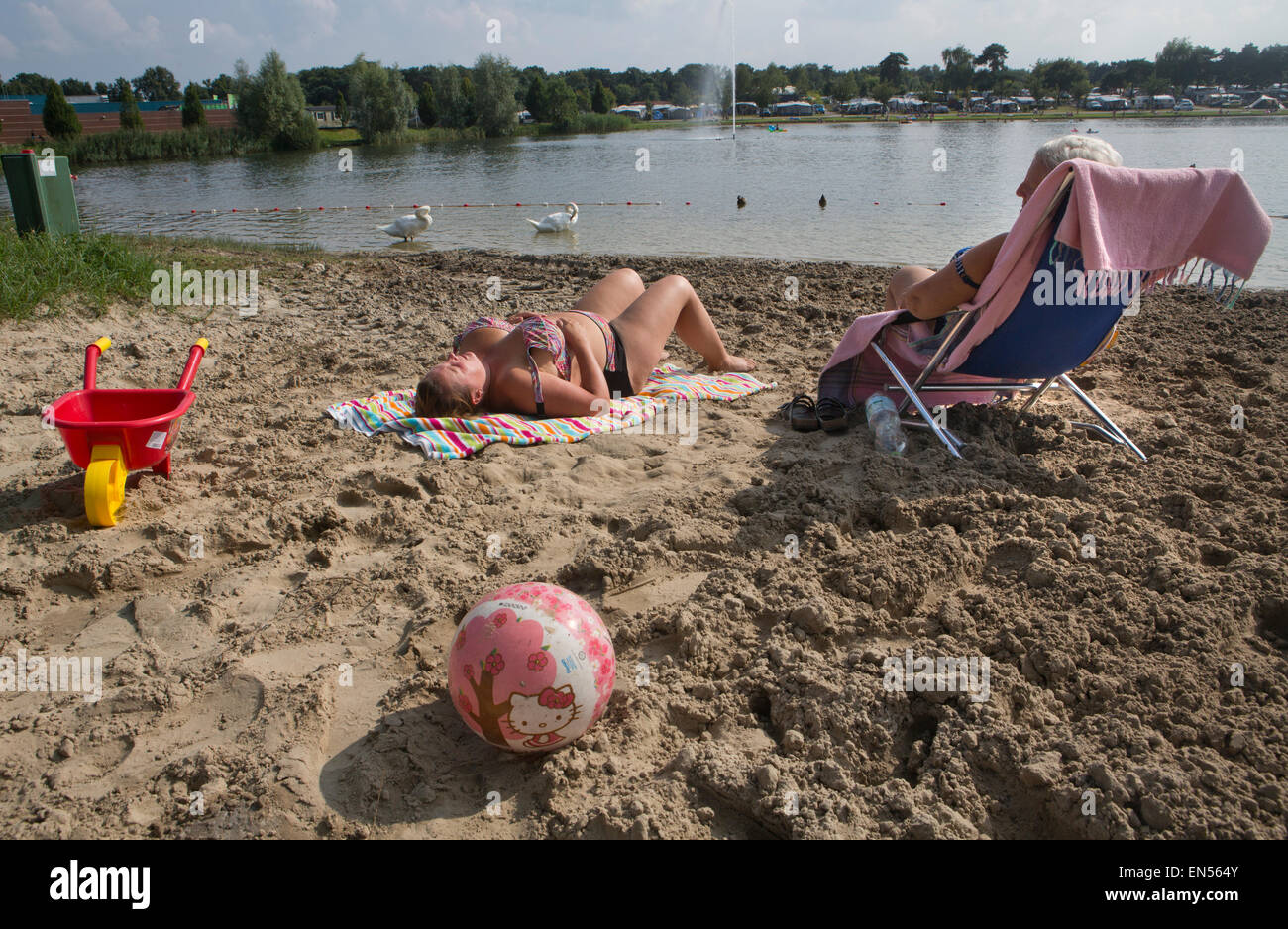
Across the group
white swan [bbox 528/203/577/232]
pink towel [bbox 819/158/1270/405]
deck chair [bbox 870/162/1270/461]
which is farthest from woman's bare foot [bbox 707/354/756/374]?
white swan [bbox 528/203/577/232]

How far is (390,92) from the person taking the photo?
39.7 metres

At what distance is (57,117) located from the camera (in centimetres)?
3609

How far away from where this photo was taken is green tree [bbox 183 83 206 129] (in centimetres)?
3819

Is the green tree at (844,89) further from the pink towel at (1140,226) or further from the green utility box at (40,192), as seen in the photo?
the pink towel at (1140,226)

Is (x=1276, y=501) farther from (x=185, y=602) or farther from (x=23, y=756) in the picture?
(x=23, y=756)

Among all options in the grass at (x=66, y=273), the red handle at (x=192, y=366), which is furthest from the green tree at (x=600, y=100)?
the red handle at (x=192, y=366)

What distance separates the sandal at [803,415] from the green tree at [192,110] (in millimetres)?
42215

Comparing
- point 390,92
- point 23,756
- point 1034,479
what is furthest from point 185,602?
point 390,92

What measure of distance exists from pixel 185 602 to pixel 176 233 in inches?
477

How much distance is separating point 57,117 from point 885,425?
45.0m

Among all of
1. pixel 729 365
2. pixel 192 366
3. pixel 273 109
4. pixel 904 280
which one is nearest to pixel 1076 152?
pixel 904 280

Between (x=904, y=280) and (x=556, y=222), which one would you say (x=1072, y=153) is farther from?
(x=556, y=222)

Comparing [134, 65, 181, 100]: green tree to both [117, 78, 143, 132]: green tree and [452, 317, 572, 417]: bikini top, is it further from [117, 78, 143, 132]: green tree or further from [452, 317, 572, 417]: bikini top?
[452, 317, 572, 417]: bikini top

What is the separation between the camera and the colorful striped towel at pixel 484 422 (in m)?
4.32
